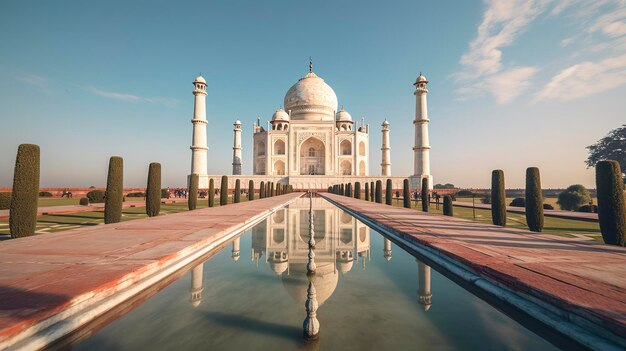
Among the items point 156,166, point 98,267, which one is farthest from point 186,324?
point 156,166

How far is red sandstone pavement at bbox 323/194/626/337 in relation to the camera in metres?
1.73

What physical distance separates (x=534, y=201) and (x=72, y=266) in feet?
23.9

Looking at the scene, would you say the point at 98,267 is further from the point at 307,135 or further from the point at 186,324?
the point at 307,135

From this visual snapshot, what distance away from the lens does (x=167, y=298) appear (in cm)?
228

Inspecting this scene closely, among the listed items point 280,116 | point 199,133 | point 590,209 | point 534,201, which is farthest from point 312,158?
point 534,201

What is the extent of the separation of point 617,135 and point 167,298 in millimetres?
49703

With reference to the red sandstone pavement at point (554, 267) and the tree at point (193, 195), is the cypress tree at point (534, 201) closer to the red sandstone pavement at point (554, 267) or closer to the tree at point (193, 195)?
the red sandstone pavement at point (554, 267)

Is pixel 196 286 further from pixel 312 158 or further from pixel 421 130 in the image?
pixel 312 158

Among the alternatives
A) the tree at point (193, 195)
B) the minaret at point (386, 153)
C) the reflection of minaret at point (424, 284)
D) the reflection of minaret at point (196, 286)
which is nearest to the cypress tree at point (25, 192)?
the reflection of minaret at point (196, 286)

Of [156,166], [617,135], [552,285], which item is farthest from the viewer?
[617,135]

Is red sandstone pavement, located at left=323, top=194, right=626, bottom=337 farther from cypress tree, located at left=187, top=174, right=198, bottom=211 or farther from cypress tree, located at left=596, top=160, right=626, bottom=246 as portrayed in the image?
cypress tree, located at left=187, top=174, right=198, bottom=211

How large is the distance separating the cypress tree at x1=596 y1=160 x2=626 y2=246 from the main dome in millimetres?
34895

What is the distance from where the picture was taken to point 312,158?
1495 inches

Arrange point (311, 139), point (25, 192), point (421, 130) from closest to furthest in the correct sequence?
point (25, 192)
point (421, 130)
point (311, 139)
